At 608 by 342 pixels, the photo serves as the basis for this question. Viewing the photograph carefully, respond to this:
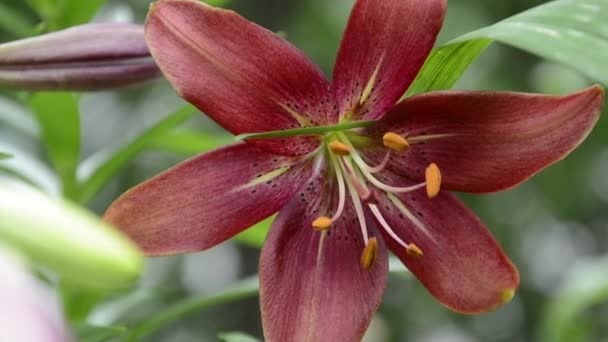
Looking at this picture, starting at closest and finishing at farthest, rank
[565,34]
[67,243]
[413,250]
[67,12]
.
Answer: [67,243] → [565,34] → [413,250] → [67,12]

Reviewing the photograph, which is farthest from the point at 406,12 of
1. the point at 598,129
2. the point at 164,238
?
the point at 598,129

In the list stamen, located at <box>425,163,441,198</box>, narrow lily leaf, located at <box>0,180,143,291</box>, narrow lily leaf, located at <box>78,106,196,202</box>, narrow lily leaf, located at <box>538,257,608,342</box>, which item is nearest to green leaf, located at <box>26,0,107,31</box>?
narrow lily leaf, located at <box>78,106,196,202</box>

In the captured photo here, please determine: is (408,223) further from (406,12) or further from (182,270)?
(182,270)

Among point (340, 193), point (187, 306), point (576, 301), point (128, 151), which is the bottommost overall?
point (576, 301)

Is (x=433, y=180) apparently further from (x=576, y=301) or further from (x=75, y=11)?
(x=576, y=301)

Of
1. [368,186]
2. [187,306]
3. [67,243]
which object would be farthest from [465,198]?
[67,243]

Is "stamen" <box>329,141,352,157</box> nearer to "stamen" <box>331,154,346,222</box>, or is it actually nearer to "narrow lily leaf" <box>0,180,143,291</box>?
"stamen" <box>331,154,346,222</box>

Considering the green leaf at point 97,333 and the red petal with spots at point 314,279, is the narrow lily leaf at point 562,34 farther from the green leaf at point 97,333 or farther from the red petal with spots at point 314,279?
the green leaf at point 97,333
